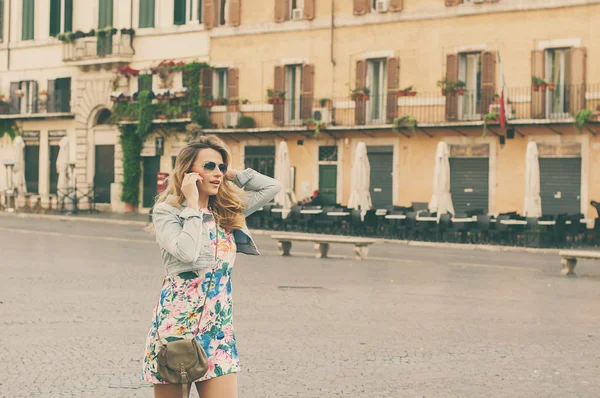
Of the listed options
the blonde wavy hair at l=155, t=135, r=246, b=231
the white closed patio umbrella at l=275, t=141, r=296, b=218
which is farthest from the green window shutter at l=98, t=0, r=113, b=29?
the blonde wavy hair at l=155, t=135, r=246, b=231

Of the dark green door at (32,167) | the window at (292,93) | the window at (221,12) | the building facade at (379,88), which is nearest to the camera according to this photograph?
the building facade at (379,88)

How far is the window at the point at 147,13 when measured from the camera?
157 feet

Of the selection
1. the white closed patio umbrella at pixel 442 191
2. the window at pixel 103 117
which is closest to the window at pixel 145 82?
the window at pixel 103 117

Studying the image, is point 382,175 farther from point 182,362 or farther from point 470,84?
point 182,362

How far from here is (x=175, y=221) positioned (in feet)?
19.5

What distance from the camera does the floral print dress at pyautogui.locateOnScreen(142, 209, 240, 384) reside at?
19.2 feet

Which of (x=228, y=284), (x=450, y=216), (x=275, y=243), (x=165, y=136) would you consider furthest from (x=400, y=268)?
(x=165, y=136)

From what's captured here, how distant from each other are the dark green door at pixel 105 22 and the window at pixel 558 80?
1944cm

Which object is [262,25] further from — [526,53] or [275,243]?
[275,243]

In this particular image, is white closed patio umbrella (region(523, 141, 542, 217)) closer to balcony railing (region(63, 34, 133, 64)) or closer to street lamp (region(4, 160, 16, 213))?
balcony railing (region(63, 34, 133, 64))

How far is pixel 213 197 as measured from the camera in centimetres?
609

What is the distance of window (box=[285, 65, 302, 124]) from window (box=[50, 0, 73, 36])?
11959mm

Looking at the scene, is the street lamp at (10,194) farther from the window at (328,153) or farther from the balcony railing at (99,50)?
the window at (328,153)

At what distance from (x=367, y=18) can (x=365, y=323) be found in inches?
1128
